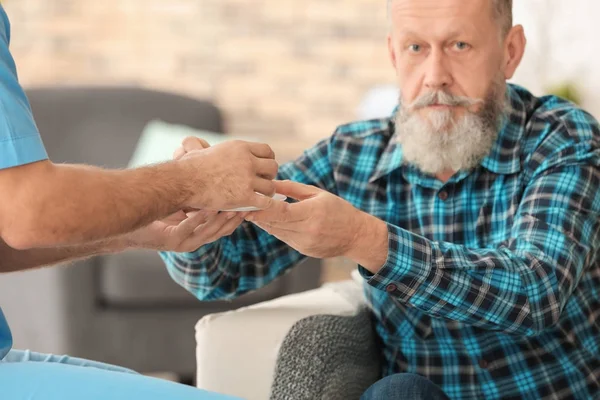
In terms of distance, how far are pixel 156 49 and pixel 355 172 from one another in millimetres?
2437

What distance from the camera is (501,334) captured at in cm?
161

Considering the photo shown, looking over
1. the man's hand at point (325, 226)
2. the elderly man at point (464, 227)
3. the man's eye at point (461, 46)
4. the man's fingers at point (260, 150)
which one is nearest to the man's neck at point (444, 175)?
the elderly man at point (464, 227)

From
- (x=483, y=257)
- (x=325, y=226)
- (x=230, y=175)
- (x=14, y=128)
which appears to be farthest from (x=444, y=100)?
(x=14, y=128)

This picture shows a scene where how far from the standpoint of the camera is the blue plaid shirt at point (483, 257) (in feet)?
4.70

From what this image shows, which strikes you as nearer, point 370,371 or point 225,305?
point 370,371

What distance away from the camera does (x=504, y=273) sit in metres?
1.43

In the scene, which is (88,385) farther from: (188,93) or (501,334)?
(188,93)

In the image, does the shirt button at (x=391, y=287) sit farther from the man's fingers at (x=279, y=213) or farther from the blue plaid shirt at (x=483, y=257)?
the man's fingers at (x=279, y=213)

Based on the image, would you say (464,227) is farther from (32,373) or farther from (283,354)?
(32,373)

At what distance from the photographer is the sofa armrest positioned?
158 centimetres

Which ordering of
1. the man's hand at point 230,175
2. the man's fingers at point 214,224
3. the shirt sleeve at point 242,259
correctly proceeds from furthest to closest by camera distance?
the shirt sleeve at point 242,259 → the man's fingers at point 214,224 → the man's hand at point 230,175

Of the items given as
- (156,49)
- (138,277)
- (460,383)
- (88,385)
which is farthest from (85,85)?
(88,385)

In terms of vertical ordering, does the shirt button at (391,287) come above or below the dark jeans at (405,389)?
above

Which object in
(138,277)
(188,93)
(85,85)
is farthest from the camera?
(188,93)
